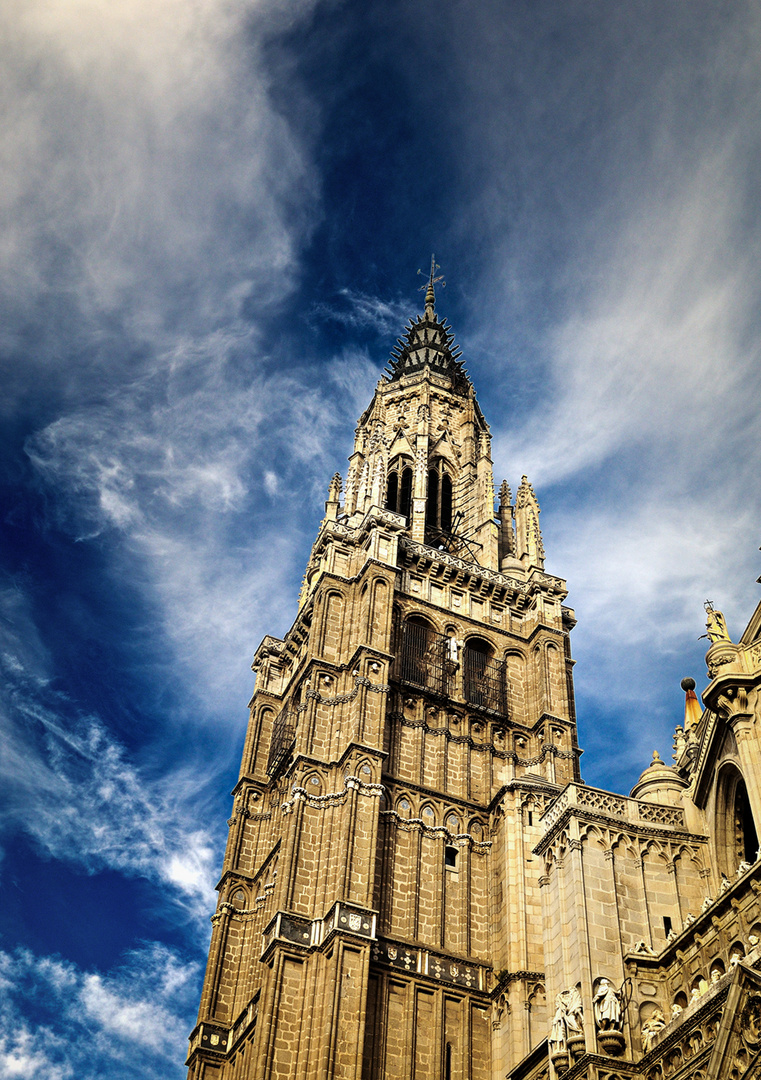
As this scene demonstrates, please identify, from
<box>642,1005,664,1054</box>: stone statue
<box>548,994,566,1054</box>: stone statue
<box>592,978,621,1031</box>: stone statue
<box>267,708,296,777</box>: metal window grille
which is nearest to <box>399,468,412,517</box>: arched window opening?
<box>267,708,296,777</box>: metal window grille

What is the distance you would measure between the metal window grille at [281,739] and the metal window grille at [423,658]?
5.08m

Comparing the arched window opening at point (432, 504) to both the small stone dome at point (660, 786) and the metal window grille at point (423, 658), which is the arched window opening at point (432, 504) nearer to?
the metal window grille at point (423, 658)

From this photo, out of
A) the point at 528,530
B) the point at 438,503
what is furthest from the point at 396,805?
the point at 438,503

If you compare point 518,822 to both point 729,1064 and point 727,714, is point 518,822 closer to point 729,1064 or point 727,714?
point 727,714

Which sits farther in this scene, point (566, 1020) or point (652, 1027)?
point (566, 1020)

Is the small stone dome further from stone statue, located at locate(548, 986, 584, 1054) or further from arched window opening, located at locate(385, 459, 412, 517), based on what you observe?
arched window opening, located at locate(385, 459, 412, 517)

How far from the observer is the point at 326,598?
46281 mm

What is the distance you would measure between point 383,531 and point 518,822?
47.8 feet

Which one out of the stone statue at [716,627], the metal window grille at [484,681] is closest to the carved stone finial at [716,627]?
the stone statue at [716,627]

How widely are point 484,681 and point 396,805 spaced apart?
8.54 m

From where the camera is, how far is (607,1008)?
90.9 ft

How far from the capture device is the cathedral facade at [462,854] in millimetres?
28312

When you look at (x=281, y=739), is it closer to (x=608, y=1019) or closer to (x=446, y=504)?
(x=446, y=504)

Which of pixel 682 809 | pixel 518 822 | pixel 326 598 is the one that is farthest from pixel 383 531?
pixel 682 809
